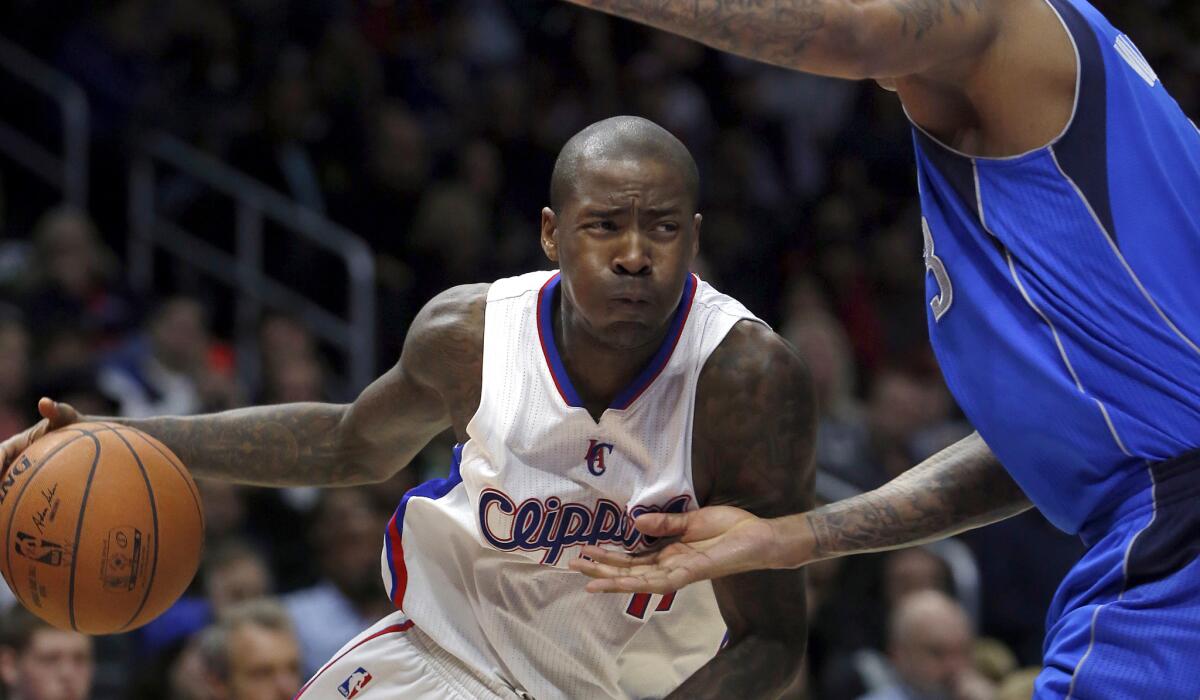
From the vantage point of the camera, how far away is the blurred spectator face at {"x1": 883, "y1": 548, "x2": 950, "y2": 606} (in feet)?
22.9

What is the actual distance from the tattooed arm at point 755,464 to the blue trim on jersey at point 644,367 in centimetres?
9

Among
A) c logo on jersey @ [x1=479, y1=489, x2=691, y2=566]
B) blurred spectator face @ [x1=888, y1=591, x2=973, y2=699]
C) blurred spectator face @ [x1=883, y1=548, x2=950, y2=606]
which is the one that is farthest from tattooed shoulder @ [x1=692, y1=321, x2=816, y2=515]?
blurred spectator face @ [x1=883, y1=548, x2=950, y2=606]

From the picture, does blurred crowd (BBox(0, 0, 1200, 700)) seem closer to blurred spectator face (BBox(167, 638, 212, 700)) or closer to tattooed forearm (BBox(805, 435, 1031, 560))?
Answer: blurred spectator face (BBox(167, 638, 212, 700))

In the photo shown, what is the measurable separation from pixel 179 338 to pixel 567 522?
16.9 feet

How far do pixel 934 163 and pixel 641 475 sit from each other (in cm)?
88

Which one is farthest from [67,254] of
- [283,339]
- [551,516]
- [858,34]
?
[858,34]

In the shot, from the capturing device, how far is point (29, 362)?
7426mm

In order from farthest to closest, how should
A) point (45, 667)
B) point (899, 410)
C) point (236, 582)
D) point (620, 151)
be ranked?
1. point (899, 410)
2. point (236, 582)
3. point (45, 667)
4. point (620, 151)

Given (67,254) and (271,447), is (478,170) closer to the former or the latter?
(67,254)

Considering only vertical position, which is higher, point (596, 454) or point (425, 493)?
point (596, 454)

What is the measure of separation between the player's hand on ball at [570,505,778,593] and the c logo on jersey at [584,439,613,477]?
20 centimetres

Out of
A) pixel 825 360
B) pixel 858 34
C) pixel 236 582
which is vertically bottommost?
pixel 236 582

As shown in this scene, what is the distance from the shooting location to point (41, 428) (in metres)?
3.68

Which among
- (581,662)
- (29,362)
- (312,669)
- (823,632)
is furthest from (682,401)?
(29,362)
